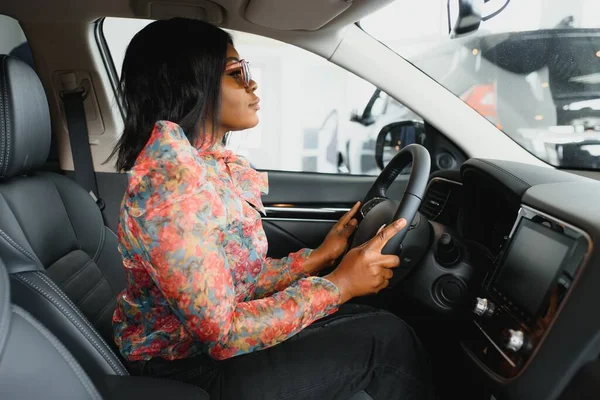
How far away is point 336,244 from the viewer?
5.40 feet

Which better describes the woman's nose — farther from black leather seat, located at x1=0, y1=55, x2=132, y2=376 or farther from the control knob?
the control knob

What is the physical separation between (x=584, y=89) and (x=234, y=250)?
161cm

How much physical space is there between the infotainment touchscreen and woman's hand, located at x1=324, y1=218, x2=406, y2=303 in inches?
9.8

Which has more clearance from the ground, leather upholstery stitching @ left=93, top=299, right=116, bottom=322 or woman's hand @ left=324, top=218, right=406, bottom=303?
woman's hand @ left=324, top=218, right=406, bottom=303

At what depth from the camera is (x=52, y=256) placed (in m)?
1.42

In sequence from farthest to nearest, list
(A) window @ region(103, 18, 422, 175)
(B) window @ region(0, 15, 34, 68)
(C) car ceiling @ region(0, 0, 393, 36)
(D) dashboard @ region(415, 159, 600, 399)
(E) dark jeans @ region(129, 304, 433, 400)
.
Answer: (A) window @ region(103, 18, 422, 175) → (B) window @ region(0, 15, 34, 68) → (C) car ceiling @ region(0, 0, 393, 36) → (E) dark jeans @ region(129, 304, 433, 400) → (D) dashboard @ region(415, 159, 600, 399)

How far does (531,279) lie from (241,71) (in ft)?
2.82

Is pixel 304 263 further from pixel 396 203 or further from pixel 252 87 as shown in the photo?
pixel 252 87

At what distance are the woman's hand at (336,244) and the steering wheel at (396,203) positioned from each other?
32 mm

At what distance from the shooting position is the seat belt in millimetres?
2186

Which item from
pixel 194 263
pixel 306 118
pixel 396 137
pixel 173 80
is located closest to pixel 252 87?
pixel 173 80

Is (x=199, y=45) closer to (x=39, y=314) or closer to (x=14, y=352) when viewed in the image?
(x=39, y=314)

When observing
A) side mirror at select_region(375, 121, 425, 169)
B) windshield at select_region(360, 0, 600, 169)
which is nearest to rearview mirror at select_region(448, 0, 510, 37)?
windshield at select_region(360, 0, 600, 169)

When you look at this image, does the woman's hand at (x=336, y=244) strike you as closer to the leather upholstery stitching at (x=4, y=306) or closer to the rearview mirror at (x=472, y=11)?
the rearview mirror at (x=472, y=11)
